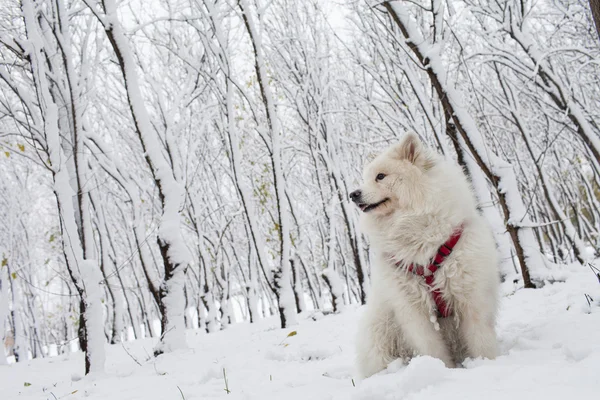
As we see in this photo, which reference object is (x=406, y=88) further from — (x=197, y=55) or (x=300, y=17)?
(x=197, y=55)

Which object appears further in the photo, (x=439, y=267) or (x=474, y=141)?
(x=474, y=141)

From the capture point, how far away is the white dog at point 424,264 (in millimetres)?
2510

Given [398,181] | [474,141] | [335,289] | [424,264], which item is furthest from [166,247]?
[335,289]

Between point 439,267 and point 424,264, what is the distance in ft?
0.32

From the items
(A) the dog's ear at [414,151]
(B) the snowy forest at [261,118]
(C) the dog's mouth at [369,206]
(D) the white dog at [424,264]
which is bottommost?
(D) the white dog at [424,264]

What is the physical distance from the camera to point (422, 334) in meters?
2.55

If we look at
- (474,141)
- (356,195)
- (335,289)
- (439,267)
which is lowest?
(335,289)

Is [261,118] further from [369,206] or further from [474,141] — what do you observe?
[369,206]

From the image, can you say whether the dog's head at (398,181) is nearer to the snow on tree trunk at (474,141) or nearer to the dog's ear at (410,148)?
the dog's ear at (410,148)

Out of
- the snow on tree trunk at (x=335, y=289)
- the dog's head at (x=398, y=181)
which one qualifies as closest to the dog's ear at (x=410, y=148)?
the dog's head at (x=398, y=181)

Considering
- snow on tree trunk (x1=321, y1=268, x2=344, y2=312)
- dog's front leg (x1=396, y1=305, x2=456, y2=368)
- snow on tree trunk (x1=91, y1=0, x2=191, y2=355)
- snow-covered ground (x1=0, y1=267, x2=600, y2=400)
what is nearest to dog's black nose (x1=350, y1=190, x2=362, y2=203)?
dog's front leg (x1=396, y1=305, x2=456, y2=368)

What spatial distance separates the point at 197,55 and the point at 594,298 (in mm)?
11052

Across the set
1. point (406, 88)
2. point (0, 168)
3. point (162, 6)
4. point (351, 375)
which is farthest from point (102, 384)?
point (0, 168)

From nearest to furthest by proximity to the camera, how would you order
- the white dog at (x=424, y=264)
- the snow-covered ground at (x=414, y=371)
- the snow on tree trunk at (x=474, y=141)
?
the snow-covered ground at (x=414, y=371) → the white dog at (x=424, y=264) → the snow on tree trunk at (x=474, y=141)
